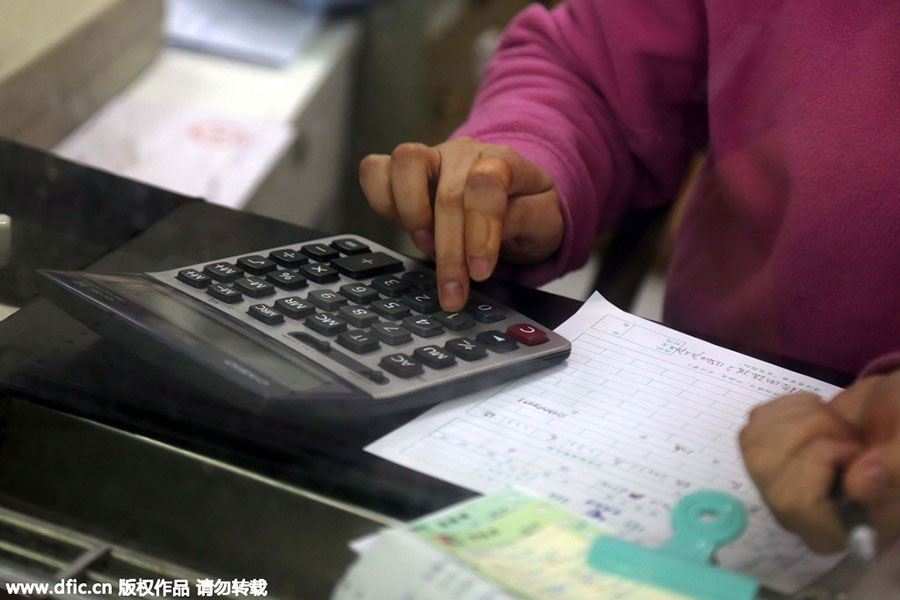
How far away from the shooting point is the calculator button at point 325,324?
0.35 m

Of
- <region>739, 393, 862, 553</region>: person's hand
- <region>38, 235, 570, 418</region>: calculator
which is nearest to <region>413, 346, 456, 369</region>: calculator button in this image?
<region>38, 235, 570, 418</region>: calculator

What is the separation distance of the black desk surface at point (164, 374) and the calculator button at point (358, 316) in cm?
4

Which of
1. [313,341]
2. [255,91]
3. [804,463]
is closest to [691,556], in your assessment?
[804,463]

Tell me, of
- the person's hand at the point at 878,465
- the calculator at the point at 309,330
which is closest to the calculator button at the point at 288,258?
the calculator at the point at 309,330

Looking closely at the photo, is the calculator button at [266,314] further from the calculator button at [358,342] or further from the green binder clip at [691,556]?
the green binder clip at [691,556]

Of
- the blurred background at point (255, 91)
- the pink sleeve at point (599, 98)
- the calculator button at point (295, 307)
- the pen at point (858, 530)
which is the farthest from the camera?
the blurred background at point (255, 91)

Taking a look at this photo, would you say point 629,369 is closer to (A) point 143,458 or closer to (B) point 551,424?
(B) point 551,424

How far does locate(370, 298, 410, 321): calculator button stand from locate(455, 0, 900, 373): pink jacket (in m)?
0.11

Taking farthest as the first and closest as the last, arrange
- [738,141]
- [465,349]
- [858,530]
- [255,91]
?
[255,91] < [738,141] < [465,349] < [858,530]

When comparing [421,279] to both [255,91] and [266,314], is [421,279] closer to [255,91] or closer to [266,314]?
[266,314]

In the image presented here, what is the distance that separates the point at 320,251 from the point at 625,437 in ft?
0.50

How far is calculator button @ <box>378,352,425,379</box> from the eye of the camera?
34 cm

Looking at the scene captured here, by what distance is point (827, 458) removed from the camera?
0.89 feet

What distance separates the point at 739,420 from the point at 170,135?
0.57 m
